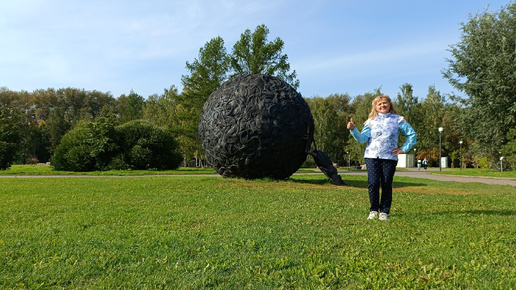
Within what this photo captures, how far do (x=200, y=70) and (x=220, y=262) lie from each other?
1095 inches

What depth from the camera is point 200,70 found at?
97.5ft

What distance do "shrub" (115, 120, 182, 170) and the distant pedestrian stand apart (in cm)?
1897

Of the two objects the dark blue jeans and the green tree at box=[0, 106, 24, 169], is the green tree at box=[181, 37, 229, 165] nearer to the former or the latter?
the green tree at box=[0, 106, 24, 169]

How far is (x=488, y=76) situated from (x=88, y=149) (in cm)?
2685

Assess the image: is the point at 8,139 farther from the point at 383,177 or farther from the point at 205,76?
the point at 383,177

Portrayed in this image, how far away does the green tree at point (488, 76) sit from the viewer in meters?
23.2

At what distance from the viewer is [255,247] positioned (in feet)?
12.5

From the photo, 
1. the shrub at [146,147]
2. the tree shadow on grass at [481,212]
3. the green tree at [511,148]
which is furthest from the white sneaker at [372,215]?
the green tree at [511,148]

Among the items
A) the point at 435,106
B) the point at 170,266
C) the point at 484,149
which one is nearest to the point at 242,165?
the point at 170,266

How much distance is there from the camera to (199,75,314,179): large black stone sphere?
36.3 ft

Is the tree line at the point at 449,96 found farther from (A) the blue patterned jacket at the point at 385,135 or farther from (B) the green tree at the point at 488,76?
(A) the blue patterned jacket at the point at 385,135

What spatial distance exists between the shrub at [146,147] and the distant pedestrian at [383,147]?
18974mm

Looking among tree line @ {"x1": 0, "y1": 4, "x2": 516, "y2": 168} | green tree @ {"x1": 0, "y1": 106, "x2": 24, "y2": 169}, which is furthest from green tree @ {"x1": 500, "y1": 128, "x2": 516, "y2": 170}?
green tree @ {"x1": 0, "y1": 106, "x2": 24, "y2": 169}

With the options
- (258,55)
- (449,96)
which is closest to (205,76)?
(258,55)
